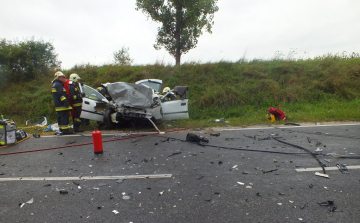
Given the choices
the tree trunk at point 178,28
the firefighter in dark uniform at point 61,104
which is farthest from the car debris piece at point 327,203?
the tree trunk at point 178,28

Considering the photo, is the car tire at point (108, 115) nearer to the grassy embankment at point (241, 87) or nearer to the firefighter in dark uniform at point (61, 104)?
the firefighter in dark uniform at point (61, 104)

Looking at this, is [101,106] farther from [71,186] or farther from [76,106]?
[71,186]

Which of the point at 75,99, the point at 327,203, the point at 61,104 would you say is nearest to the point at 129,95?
the point at 75,99

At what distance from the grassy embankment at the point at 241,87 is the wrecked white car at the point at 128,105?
2.17 metres

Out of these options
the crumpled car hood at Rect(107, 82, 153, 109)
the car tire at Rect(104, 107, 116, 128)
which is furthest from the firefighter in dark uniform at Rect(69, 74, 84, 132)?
the crumpled car hood at Rect(107, 82, 153, 109)

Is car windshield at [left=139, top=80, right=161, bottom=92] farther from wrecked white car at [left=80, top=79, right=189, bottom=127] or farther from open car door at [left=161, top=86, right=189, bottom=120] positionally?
open car door at [left=161, top=86, right=189, bottom=120]

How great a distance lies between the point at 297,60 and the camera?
1456 centimetres

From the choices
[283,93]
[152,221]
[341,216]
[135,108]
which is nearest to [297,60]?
[283,93]

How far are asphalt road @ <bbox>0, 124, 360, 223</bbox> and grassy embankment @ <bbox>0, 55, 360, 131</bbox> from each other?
4725mm

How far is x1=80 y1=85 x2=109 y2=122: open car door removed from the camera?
747cm

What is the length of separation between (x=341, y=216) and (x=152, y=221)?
2.03 meters

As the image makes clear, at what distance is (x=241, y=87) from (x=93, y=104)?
7.56m

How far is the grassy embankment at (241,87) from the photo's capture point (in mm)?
10992

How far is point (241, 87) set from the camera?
1244cm
